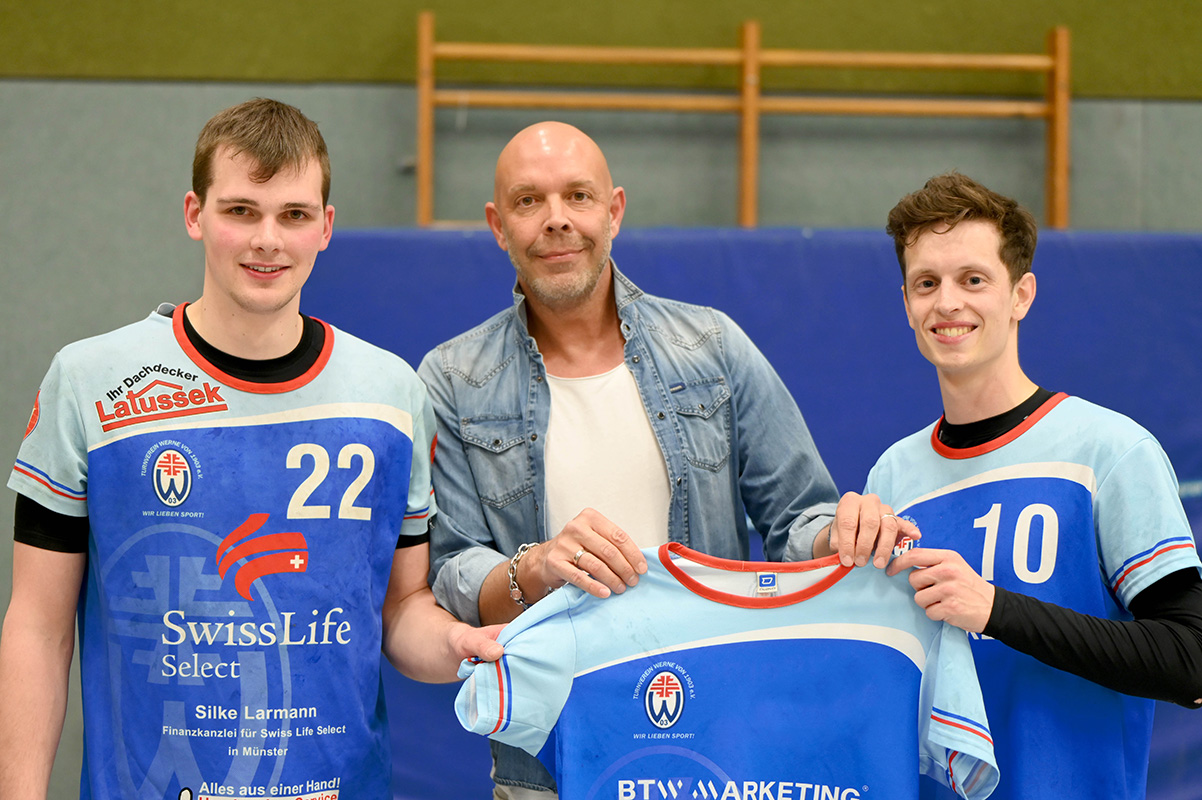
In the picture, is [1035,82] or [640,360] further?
[1035,82]

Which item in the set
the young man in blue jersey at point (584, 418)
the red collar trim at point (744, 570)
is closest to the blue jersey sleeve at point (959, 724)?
the red collar trim at point (744, 570)

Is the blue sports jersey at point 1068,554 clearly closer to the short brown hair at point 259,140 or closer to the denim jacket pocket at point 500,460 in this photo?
the denim jacket pocket at point 500,460

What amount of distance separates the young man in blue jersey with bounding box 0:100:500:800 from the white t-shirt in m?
0.32

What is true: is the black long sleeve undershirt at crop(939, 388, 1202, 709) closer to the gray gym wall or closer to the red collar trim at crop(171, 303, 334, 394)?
the red collar trim at crop(171, 303, 334, 394)

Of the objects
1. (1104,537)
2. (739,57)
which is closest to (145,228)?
(739,57)

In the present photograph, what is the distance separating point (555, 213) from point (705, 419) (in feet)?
1.39

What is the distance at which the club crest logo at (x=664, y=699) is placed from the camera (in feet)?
4.09

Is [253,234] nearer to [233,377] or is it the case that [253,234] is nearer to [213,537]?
[233,377]

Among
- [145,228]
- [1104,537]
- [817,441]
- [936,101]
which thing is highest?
[936,101]

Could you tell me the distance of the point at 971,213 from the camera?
1277mm

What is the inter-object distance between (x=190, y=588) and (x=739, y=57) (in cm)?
289

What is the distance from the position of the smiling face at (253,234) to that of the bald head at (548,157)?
372mm

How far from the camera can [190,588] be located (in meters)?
1.22

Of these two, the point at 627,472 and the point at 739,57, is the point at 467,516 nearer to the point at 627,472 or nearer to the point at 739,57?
the point at 627,472
